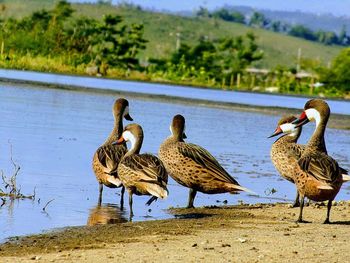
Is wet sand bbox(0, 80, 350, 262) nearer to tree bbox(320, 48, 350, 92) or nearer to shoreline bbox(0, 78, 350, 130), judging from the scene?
shoreline bbox(0, 78, 350, 130)

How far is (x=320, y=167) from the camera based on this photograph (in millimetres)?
12352

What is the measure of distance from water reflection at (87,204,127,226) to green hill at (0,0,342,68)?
5287 inches

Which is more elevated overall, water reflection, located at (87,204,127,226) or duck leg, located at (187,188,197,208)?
duck leg, located at (187,188,197,208)

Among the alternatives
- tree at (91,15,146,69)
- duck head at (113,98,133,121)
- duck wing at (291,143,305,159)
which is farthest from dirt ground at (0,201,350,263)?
tree at (91,15,146,69)

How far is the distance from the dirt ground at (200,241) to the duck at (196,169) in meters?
0.42

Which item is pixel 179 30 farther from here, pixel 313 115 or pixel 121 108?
pixel 313 115

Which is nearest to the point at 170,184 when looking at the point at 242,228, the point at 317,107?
the point at 317,107

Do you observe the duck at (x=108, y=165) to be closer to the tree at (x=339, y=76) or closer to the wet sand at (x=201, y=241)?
the wet sand at (x=201, y=241)

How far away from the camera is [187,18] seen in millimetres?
189625

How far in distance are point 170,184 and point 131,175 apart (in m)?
4.05

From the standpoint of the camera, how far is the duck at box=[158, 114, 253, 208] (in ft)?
44.5

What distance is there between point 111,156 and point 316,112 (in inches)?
106

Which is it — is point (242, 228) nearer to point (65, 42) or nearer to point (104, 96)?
point (104, 96)

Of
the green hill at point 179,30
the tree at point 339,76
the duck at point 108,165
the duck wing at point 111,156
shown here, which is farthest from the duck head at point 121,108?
the green hill at point 179,30
